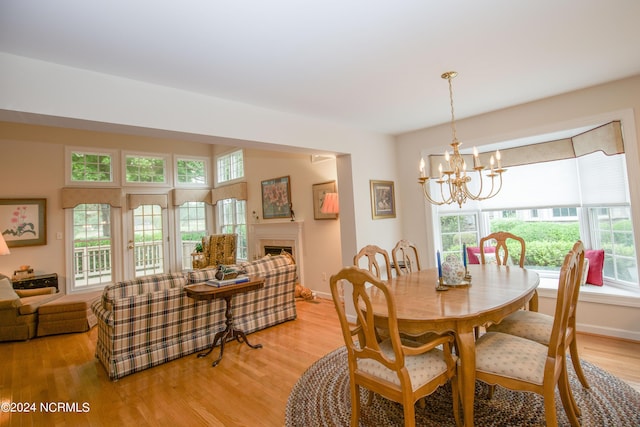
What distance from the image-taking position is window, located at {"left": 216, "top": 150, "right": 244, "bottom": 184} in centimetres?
674

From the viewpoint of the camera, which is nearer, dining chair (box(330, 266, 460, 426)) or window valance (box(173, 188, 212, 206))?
dining chair (box(330, 266, 460, 426))

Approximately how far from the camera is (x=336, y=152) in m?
3.74

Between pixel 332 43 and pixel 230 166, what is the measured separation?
5542 millimetres

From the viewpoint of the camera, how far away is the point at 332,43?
1.98 metres

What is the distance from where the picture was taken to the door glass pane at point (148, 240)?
647 centimetres

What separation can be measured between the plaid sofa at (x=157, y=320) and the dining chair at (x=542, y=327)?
2.56m

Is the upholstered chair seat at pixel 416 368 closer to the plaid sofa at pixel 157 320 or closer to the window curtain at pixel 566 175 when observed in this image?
the plaid sofa at pixel 157 320

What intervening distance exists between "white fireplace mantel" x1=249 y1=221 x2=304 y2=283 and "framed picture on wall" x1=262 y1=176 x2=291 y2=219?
7.0 inches

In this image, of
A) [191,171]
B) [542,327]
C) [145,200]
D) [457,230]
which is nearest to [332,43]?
[542,327]

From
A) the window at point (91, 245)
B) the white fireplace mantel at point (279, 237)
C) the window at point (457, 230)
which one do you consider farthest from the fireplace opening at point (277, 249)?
the window at point (91, 245)

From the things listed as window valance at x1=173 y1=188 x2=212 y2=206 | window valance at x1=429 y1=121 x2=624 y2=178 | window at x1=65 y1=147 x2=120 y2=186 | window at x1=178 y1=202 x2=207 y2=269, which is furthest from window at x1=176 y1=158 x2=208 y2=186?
window valance at x1=429 y1=121 x2=624 y2=178

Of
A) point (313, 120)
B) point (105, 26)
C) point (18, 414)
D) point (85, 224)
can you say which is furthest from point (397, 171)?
point (85, 224)

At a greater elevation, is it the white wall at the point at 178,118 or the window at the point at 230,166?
the window at the point at 230,166

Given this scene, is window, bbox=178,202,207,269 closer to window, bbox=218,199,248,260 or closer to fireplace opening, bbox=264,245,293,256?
window, bbox=218,199,248,260
